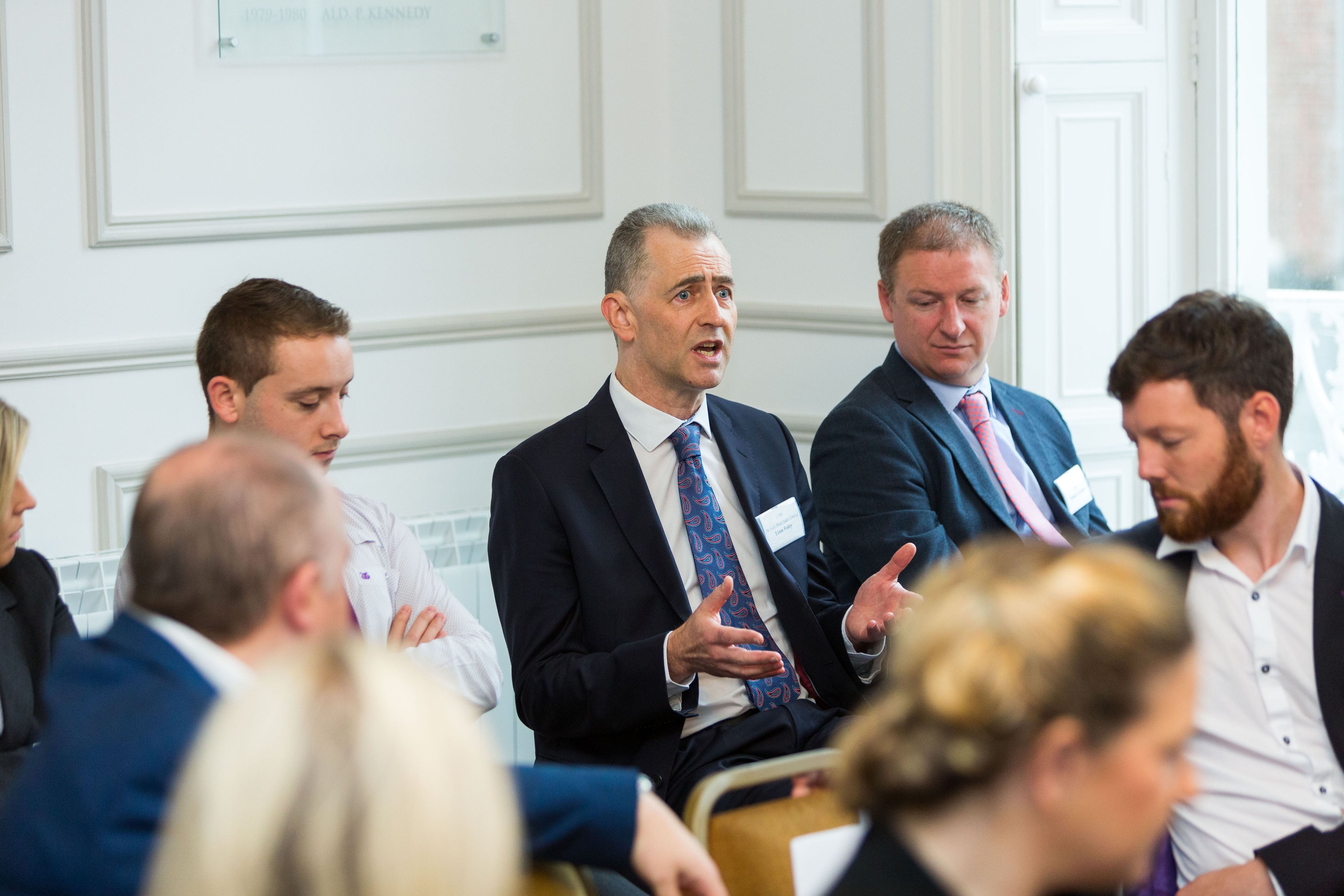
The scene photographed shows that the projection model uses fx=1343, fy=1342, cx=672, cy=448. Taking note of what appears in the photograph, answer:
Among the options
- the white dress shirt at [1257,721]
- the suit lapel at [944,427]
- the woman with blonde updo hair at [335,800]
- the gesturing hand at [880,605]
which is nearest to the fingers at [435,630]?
the gesturing hand at [880,605]

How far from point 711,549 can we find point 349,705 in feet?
5.42

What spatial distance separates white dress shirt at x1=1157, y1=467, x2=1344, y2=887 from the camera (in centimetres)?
191

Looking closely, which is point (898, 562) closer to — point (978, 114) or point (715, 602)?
point (715, 602)

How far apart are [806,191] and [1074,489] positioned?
130 centimetres

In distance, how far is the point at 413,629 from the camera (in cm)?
243

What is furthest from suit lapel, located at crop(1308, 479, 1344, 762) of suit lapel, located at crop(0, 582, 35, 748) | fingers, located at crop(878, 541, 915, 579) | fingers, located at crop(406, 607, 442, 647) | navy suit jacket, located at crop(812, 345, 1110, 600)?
suit lapel, located at crop(0, 582, 35, 748)

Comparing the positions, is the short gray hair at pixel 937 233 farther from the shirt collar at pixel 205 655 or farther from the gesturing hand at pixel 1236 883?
the shirt collar at pixel 205 655

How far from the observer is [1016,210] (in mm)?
3537

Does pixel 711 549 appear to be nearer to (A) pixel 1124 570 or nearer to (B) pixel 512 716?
(B) pixel 512 716

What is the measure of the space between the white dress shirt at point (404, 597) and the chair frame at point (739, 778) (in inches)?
30.5

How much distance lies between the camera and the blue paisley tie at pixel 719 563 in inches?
98.3

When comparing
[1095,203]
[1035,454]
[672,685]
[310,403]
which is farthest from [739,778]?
[1095,203]

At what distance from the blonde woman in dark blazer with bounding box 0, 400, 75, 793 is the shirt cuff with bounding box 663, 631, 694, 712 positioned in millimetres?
1079

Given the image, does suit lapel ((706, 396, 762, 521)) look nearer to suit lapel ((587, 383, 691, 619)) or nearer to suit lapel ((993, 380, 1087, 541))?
suit lapel ((587, 383, 691, 619))
